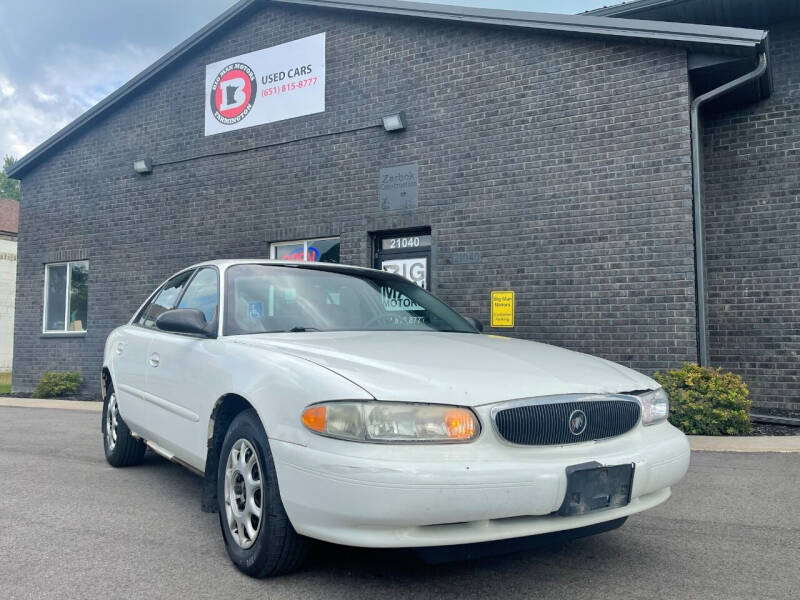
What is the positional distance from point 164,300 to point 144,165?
834 centimetres

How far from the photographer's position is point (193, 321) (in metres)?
3.80

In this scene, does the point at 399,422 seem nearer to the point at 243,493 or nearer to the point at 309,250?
the point at 243,493

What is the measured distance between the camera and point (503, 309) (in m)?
9.30

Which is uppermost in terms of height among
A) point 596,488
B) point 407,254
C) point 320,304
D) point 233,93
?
point 233,93

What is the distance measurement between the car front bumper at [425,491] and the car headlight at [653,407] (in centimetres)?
59

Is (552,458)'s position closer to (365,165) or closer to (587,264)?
(587,264)

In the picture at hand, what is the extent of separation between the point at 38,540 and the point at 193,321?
140 cm

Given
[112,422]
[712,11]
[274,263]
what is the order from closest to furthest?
[274,263], [112,422], [712,11]

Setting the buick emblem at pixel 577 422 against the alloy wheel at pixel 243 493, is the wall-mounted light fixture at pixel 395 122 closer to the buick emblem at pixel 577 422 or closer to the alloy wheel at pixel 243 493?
the alloy wheel at pixel 243 493

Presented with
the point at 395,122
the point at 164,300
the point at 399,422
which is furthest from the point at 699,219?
the point at 399,422

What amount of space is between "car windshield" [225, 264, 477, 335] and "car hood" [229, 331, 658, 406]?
0.20m

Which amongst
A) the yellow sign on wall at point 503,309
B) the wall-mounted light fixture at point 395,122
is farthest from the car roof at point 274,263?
the wall-mounted light fixture at point 395,122

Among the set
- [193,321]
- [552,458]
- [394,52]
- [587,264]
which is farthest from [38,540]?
[394,52]

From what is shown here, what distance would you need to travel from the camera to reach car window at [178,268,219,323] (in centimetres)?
422
